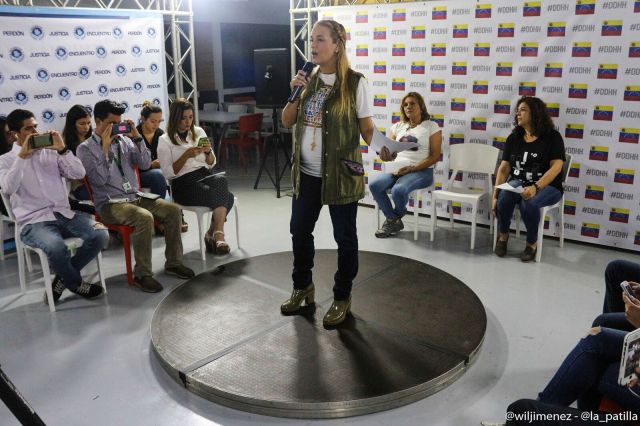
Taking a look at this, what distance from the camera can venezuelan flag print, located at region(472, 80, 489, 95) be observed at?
18.0 feet

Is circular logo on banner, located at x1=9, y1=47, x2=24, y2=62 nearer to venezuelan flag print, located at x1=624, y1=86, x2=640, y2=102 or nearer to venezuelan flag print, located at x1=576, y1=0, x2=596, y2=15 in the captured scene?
venezuelan flag print, located at x1=576, y1=0, x2=596, y2=15

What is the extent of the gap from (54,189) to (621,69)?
457 cm

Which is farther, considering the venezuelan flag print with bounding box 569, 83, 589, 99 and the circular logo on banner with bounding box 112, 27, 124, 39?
the circular logo on banner with bounding box 112, 27, 124, 39

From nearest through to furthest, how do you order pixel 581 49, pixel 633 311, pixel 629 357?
pixel 629 357 → pixel 633 311 → pixel 581 49

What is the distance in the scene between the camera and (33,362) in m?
3.19

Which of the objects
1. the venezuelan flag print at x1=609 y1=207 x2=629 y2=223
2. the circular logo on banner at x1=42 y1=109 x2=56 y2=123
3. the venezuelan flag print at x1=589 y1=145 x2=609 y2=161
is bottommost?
the venezuelan flag print at x1=609 y1=207 x2=629 y2=223

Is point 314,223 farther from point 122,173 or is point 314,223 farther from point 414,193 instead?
point 414,193

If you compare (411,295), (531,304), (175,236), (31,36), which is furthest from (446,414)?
(31,36)

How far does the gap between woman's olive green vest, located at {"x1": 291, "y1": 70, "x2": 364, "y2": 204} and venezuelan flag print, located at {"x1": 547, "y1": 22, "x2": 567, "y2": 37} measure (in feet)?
9.41

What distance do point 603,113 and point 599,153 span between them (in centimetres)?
35

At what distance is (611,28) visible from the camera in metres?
4.73

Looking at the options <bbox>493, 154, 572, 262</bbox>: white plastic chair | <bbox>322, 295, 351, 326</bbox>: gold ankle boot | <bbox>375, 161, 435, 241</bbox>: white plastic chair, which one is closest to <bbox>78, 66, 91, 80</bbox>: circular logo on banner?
<bbox>375, 161, 435, 241</bbox>: white plastic chair

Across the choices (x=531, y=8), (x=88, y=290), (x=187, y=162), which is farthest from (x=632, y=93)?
(x=88, y=290)

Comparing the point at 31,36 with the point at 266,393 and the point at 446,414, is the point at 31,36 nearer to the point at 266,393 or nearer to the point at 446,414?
the point at 266,393
